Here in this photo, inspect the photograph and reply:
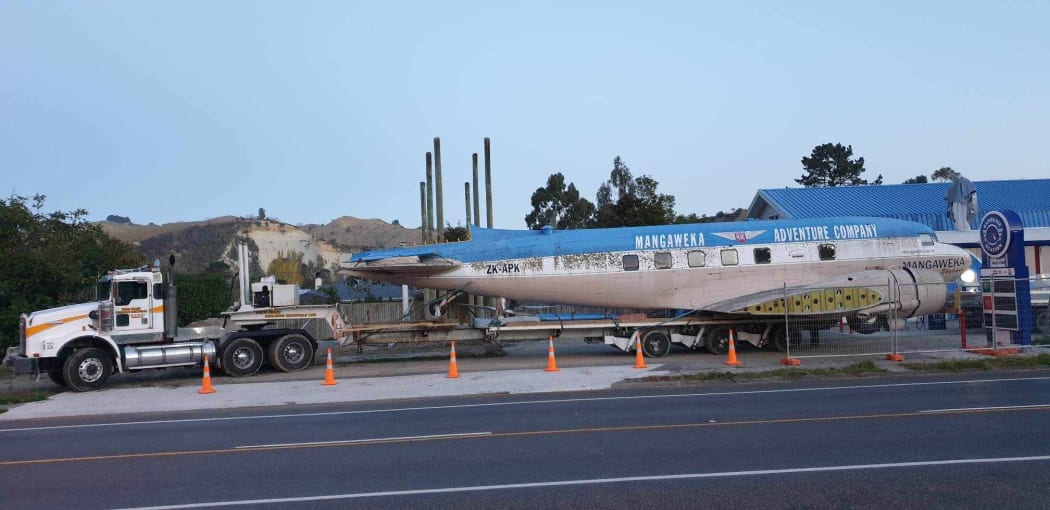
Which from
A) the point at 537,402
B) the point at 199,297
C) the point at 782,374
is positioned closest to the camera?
the point at 537,402

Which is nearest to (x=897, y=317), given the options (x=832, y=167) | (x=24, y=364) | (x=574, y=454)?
(x=574, y=454)

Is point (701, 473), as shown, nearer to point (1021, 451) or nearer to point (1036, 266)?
point (1021, 451)

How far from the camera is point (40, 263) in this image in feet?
87.5

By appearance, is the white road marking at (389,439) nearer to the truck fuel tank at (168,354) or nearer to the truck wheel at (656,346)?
the truck fuel tank at (168,354)

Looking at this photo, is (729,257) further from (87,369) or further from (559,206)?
(559,206)

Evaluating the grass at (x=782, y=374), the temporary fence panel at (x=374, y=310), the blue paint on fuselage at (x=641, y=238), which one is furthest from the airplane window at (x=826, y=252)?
the temporary fence panel at (x=374, y=310)

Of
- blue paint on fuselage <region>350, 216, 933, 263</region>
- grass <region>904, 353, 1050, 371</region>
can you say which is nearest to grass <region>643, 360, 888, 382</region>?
grass <region>904, 353, 1050, 371</region>

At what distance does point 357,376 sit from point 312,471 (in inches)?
438

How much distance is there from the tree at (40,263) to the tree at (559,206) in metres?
25.9

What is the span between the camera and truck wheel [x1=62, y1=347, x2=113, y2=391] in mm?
18734

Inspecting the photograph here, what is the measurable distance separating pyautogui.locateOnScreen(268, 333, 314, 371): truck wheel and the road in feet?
19.3

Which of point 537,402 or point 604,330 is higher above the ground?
point 604,330

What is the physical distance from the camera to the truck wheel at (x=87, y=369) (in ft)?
61.5

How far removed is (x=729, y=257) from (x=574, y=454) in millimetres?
14251
